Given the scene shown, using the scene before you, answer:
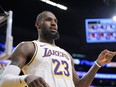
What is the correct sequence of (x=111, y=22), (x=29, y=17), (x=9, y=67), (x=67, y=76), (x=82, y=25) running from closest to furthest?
1. (x=9, y=67)
2. (x=67, y=76)
3. (x=29, y=17)
4. (x=111, y=22)
5. (x=82, y=25)

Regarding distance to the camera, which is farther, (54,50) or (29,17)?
(29,17)

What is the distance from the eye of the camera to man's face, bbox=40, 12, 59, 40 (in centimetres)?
347

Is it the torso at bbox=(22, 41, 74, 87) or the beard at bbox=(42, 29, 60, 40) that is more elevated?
the beard at bbox=(42, 29, 60, 40)

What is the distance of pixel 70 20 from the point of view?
15953 mm

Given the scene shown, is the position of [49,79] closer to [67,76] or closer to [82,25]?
[67,76]

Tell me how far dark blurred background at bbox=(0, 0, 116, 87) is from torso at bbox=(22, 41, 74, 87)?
30.9 feet

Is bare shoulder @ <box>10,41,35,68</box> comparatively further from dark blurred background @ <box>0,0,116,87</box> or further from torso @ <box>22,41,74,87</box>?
dark blurred background @ <box>0,0,116,87</box>

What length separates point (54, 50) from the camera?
3.38 metres

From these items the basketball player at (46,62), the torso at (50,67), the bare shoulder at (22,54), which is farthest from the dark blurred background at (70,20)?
the bare shoulder at (22,54)

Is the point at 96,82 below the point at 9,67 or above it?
below

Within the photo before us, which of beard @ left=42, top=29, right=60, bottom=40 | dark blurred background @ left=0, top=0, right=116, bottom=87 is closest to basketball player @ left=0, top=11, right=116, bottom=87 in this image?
beard @ left=42, top=29, right=60, bottom=40

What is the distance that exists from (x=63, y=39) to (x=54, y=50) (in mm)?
13159

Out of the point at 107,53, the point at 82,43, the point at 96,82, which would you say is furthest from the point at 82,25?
the point at 107,53

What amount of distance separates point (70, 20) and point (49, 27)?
12.5 m
